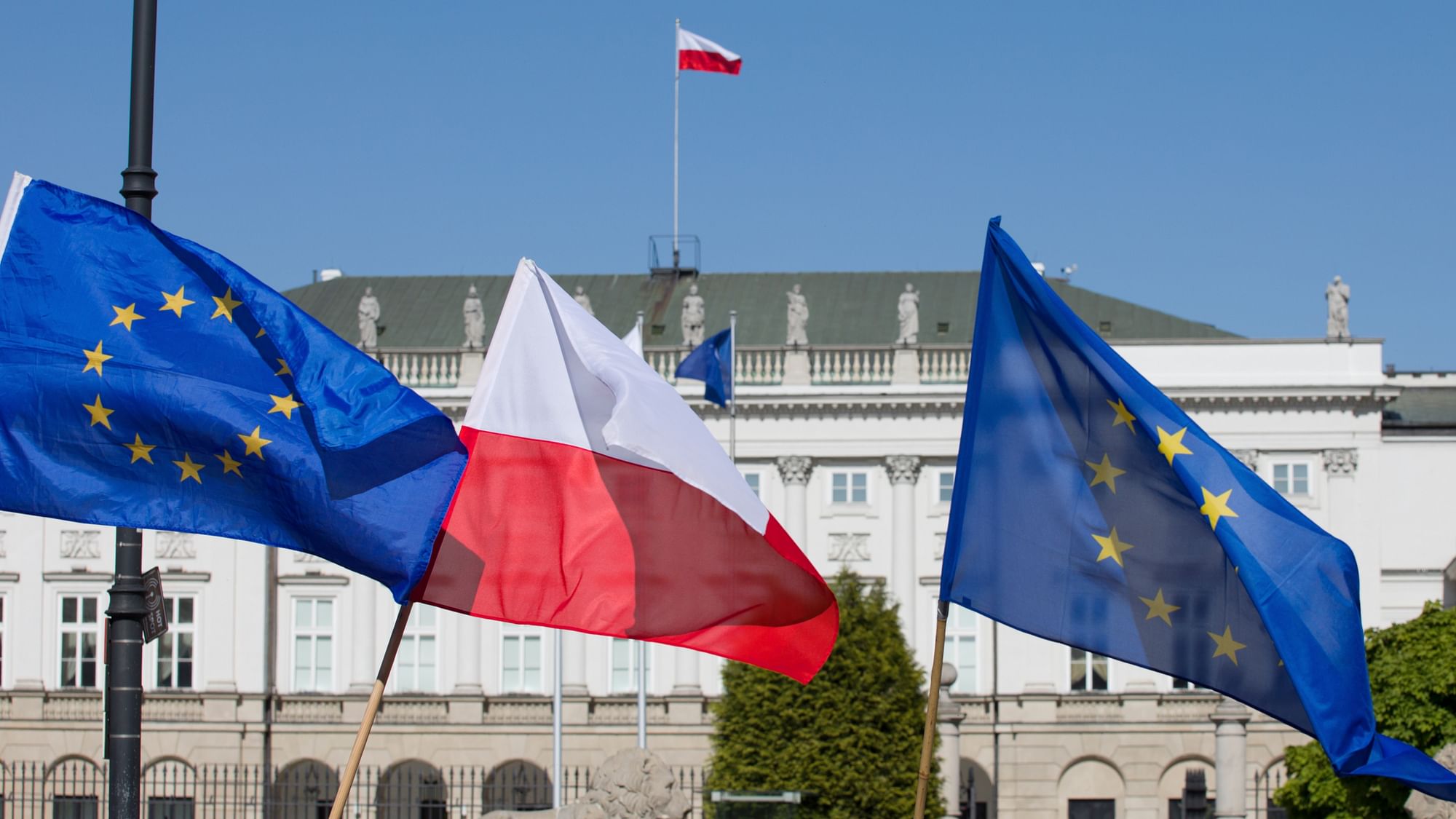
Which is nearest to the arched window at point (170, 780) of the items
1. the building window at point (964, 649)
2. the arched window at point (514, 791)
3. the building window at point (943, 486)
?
the arched window at point (514, 791)

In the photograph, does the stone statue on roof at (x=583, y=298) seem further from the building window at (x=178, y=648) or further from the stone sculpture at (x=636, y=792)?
the stone sculpture at (x=636, y=792)

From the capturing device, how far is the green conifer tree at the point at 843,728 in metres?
40.9

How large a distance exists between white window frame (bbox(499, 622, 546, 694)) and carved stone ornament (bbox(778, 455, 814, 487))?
6.73m

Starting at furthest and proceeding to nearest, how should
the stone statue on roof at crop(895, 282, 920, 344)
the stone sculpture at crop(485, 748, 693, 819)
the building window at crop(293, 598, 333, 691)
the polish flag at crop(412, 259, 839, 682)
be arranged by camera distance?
the building window at crop(293, 598, 333, 691) → the stone statue on roof at crop(895, 282, 920, 344) → the stone sculpture at crop(485, 748, 693, 819) → the polish flag at crop(412, 259, 839, 682)

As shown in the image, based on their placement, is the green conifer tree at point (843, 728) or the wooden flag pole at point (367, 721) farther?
the green conifer tree at point (843, 728)

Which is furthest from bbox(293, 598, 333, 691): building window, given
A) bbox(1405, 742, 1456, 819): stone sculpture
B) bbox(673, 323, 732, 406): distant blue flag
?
bbox(1405, 742, 1456, 819): stone sculpture

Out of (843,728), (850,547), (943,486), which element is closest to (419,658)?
(850,547)

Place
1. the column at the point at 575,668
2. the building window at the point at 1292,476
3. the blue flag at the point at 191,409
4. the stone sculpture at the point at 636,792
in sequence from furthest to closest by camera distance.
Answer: the column at the point at 575,668, the building window at the point at 1292,476, the stone sculpture at the point at 636,792, the blue flag at the point at 191,409

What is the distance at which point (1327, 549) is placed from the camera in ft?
35.5

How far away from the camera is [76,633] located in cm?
5112

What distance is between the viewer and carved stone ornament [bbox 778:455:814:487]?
164ft

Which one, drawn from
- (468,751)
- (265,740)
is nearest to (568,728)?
(468,751)

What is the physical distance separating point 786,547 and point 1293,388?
38599 mm

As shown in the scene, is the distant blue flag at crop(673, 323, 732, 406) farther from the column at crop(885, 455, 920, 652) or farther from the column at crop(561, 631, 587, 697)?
the column at crop(561, 631, 587, 697)
